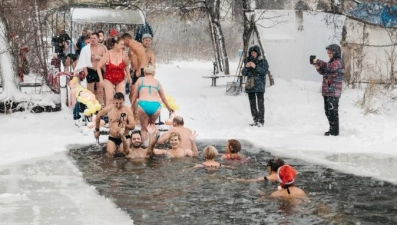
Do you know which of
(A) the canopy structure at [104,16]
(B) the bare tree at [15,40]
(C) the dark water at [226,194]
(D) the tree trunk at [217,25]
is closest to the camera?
(C) the dark water at [226,194]

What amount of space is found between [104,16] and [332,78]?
587cm

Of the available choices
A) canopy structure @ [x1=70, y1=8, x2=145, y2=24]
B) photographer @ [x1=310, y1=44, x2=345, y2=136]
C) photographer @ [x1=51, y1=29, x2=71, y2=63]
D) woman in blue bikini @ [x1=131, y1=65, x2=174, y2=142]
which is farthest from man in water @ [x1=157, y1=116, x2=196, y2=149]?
photographer @ [x1=51, y1=29, x2=71, y2=63]

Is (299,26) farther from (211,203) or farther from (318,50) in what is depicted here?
(211,203)

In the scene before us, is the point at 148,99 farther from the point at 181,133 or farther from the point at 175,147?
the point at 175,147

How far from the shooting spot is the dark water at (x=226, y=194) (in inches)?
249

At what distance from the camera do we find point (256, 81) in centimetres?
1334

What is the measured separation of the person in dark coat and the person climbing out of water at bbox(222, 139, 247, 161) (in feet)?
12.0

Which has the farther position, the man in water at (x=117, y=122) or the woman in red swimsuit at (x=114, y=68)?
the woman in red swimsuit at (x=114, y=68)

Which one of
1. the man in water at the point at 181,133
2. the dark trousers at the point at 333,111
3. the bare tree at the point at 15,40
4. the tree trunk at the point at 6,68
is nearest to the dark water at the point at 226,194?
the man in water at the point at 181,133

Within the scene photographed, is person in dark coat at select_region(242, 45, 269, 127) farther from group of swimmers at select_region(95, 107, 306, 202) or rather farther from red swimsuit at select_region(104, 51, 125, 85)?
group of swimmers at select_region(95, 107, 306, 202)

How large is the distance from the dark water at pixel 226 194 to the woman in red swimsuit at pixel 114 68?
2.61m

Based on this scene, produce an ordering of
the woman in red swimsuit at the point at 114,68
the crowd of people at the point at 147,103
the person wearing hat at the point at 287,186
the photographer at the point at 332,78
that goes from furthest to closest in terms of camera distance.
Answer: the woman in red swimsuit at the point at 114,68
the photographer at the point at 332,78
the crowd of people at the point at 147,103
the person wearing hat at the point at 287,186

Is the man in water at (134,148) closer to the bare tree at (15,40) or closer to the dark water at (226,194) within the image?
the dark water at (226,194)

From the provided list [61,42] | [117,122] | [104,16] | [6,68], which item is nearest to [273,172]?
[117,122]
